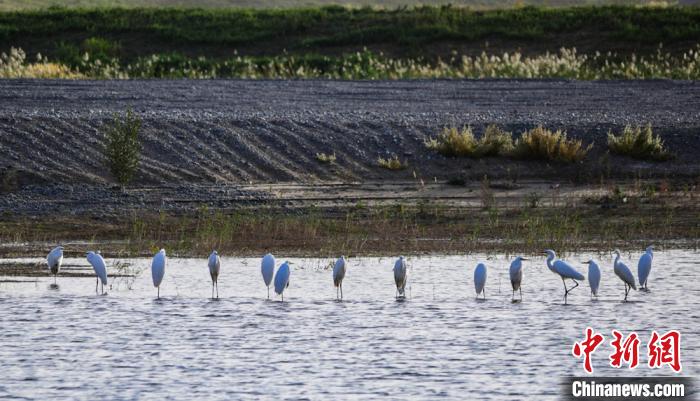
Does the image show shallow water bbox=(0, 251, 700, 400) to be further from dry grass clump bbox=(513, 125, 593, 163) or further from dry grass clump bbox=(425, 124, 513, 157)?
dry grass clump bbox=(425, 124, 513, 157)

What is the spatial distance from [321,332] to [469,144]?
1278 cm

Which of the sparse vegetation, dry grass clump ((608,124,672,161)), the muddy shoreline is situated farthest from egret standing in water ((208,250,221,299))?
the sparse vegetation

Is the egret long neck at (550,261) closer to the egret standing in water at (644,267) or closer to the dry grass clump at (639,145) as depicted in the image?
the egret standing in water at (644,267)

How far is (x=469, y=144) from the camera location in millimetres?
26125

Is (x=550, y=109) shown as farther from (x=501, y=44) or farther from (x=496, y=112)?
(x=501, y=44)

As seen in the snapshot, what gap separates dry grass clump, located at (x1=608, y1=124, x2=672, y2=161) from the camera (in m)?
26.3

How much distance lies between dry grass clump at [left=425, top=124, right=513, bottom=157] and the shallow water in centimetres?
796

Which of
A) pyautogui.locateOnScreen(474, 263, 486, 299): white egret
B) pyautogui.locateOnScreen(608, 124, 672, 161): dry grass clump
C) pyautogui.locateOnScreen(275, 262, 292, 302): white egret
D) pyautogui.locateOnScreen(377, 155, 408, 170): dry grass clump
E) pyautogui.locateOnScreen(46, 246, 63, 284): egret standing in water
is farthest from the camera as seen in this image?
pyautogui.locateOnScreen(608, 124, 672, 161): dry grass clump

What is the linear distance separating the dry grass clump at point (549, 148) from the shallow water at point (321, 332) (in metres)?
7.83

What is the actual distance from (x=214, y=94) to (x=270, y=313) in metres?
18.0

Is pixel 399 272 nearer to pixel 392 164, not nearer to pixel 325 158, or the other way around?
pixel 392 164

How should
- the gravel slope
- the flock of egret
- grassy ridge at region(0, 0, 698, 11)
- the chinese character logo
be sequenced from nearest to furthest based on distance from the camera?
the chinese character logo < the flock of egret < the gravel slope < grassy ridge at region(0, 0, 698, 11)

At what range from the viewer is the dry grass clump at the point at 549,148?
84.9ft

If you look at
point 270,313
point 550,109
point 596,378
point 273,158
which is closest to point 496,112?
point 550,109
